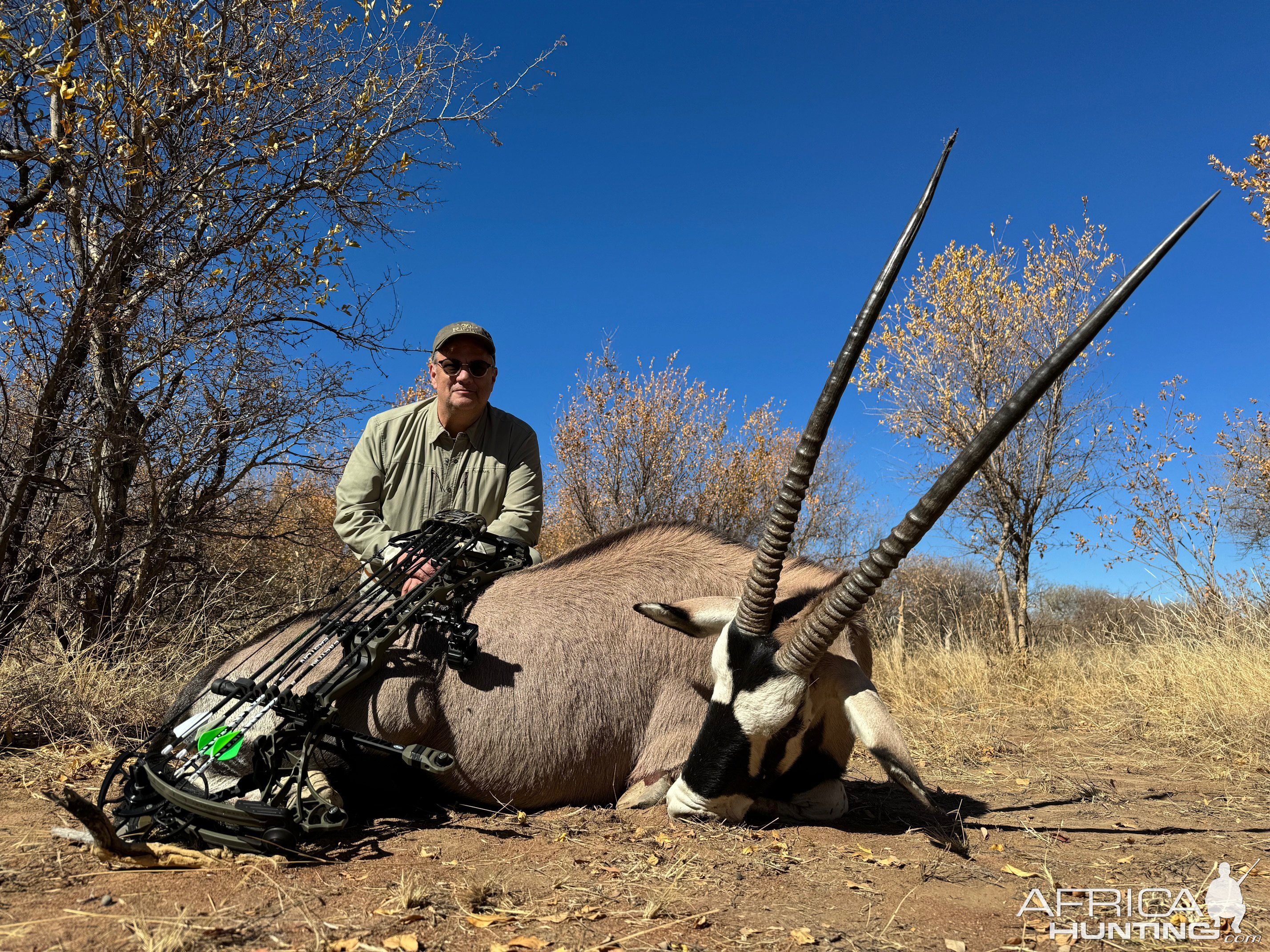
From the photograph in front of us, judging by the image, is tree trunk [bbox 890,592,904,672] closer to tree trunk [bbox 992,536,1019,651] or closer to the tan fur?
tree trunk [bbox 992,536,1019,651]

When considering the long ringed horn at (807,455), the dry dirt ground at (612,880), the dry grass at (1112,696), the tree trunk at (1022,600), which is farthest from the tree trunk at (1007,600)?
the long ringed horn at (807,455)

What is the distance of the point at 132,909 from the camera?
2.31m

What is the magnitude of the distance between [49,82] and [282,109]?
210cm

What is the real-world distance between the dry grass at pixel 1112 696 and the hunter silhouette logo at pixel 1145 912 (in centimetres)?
239

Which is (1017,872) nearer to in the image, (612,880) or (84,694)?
(612,880)

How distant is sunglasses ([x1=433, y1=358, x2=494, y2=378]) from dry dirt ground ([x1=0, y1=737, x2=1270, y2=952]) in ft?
7.53

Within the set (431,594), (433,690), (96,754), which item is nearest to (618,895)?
(433,690)

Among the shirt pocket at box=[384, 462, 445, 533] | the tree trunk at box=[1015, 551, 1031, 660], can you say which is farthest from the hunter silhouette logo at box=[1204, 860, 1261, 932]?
the tree trunk at box=[1015, 551, 1031, 660]

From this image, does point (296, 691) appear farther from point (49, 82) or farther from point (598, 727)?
point (49, 82)

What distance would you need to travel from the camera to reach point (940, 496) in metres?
2.89

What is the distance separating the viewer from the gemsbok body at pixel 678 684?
125 inches

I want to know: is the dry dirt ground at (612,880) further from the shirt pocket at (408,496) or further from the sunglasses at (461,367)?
the sunglasses at (461,367)

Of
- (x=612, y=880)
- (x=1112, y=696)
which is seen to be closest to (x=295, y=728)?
(x=612, y=880)

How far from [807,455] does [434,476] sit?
2461mm
